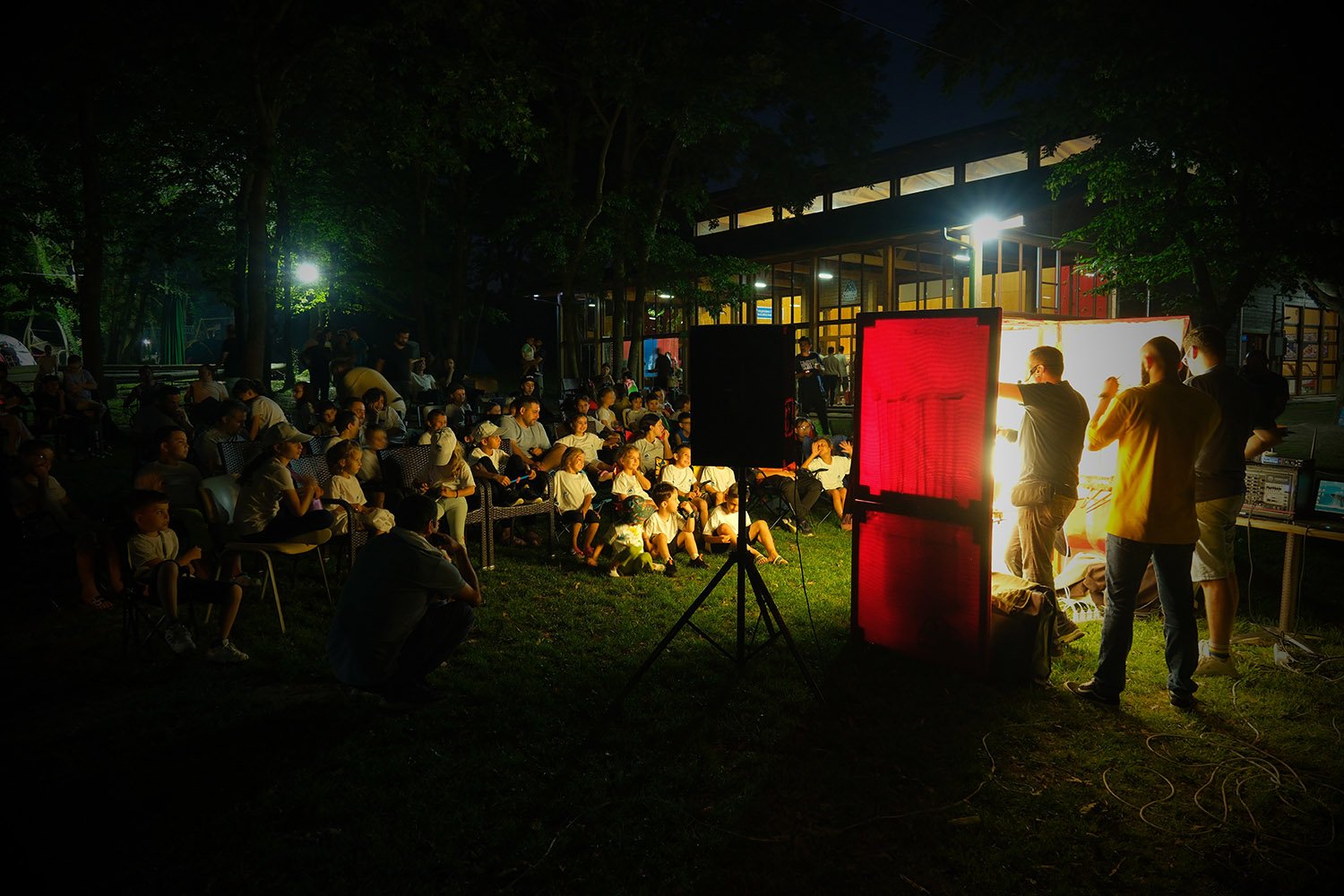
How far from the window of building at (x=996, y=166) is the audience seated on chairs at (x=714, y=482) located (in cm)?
1759

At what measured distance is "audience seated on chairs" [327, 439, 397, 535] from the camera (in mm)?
6016

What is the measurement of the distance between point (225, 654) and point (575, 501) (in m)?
3.53

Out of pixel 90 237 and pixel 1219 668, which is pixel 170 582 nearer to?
pixel 1219 668

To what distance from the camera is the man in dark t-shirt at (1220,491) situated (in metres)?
4.45

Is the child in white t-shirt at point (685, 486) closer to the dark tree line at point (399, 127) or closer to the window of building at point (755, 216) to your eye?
the dark tree line at point (399, 127)

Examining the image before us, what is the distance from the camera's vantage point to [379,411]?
8.70 meters

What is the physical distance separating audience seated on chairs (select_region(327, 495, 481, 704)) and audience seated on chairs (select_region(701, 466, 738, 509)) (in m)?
4.04

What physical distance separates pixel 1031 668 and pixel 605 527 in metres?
5.00

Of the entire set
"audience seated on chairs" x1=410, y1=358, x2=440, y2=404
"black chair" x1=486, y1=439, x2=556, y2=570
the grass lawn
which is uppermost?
"audience seated on chairs" x1=410, y1=358, x2=440, y2=404

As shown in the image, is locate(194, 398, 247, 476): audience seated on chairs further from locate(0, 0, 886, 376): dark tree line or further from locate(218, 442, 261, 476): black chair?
locate(0, 0, 886, 376): dark tree line

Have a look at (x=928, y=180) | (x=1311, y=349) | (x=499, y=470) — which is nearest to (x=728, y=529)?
(x=499, y=470)

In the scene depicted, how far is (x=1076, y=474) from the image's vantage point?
4.78 meters

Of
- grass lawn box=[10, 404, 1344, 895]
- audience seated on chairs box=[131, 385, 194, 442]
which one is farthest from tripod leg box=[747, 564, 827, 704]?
audience seated on chairs box=[131, 385, 194, 442]

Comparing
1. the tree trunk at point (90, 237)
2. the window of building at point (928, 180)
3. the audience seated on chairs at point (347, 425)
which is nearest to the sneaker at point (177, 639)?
the audience seated on chairs at point (347, 425)
